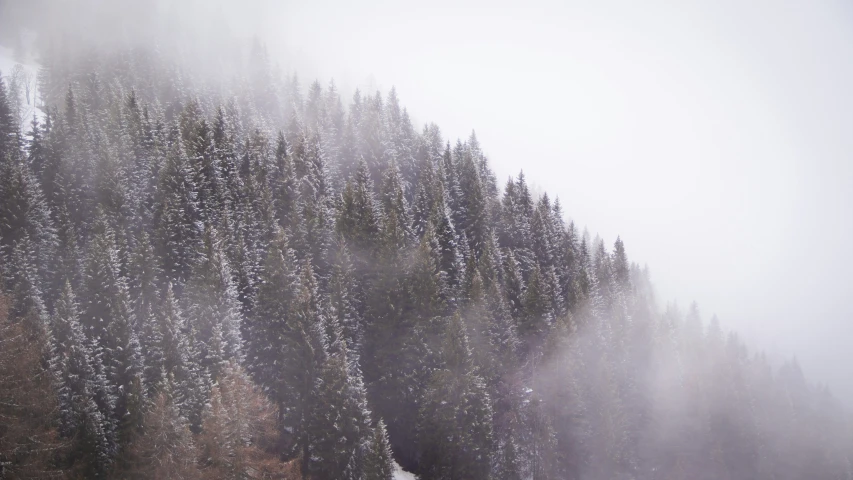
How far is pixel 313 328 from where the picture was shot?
3809cm

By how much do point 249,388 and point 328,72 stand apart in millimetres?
170464

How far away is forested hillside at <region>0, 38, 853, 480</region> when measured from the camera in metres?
31.2

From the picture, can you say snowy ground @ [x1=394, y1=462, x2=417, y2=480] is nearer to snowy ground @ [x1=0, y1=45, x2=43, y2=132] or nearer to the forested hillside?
the forested hillside

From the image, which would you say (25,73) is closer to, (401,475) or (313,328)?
(313,328)

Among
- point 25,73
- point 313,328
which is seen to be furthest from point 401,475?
point 25,73

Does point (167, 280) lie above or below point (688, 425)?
above

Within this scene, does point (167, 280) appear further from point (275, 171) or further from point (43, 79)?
point (43, 79)

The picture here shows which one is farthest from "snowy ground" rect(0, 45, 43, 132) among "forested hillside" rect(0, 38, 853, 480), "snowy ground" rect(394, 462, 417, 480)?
"snowy ground" rect(394, 462, 417, 480)

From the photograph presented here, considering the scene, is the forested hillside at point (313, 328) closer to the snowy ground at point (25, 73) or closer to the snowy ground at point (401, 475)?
→ the snowy ground at point (401, 475)

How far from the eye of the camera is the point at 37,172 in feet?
181

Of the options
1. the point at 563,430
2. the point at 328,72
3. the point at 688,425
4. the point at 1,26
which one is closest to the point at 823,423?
the point at 688,425

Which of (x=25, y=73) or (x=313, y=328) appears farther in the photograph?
(x=25, y=73)

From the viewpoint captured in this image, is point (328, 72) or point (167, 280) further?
point (328, 72)

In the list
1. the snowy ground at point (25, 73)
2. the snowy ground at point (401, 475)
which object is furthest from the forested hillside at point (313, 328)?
the snowy ground at point (25, 73)
